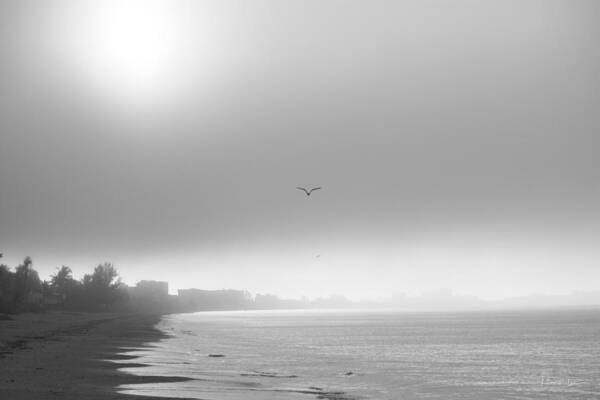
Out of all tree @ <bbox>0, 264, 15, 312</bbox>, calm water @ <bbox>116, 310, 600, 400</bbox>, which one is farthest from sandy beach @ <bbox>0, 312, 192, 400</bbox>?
tree @ <bbox>0, 264, 15, 312</bbox>

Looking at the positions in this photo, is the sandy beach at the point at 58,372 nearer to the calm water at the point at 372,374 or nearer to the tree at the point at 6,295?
the calm water at the point at 372,374

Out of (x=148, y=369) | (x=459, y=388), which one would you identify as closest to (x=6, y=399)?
(x=148, y=369)

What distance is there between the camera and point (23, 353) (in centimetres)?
4653

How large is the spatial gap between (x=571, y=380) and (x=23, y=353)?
1789 inches

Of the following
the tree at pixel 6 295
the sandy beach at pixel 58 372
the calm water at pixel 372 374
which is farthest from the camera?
the tree at pixel 6 295

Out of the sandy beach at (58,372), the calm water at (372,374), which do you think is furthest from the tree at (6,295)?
the sandy beach at (58,372)

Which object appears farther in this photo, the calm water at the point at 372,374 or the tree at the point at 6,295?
the tree at the point at 6,295

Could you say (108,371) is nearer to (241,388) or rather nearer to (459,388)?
(241,388)

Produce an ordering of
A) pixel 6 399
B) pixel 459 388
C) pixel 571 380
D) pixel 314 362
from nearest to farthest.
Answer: pixel 6 399, pixel 459 388, pixel 571 380, pixel 314 362

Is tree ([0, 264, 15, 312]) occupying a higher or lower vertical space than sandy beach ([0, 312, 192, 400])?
higher

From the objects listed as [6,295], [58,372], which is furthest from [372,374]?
[6,295]

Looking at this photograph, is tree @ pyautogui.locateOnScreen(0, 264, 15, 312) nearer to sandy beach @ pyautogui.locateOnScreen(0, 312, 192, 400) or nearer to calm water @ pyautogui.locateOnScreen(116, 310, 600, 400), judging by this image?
calm water @ pyautogui.locateOnScreen(116, 310, 600, 400)

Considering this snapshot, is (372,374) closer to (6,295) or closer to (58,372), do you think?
(58,372)

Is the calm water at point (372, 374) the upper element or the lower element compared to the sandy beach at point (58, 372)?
lower
